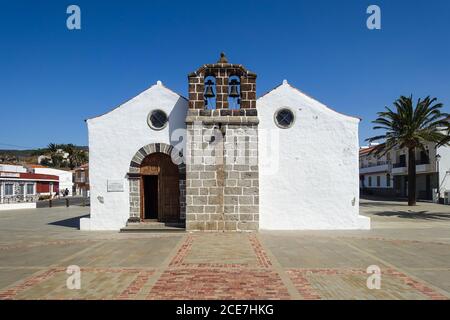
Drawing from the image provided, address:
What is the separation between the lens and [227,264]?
305 inches

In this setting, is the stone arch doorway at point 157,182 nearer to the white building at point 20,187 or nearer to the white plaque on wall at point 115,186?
the white plaque on wall at point 115,186

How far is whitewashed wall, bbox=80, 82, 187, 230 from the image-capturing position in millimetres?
13242

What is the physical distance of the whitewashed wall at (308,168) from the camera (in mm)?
13289

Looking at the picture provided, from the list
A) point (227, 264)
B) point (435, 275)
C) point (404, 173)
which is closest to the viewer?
point (435, 275)

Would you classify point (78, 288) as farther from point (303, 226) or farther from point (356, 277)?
point (303, 226)

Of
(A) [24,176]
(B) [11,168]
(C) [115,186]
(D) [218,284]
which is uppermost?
(B) [11,168]

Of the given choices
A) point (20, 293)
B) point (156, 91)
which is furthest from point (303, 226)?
Result: point (20, 293)

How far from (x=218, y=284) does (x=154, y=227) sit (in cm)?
695

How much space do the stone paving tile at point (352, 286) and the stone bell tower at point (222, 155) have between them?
17.6 ft

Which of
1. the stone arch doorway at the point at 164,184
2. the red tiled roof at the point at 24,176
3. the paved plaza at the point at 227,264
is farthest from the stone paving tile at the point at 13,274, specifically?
the red tiled roof at the point at 24,176

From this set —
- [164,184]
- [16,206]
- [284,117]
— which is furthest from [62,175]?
[284,117]

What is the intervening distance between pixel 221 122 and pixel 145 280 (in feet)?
23.7

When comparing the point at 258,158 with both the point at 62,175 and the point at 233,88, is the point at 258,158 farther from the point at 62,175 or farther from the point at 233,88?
the point at 62,175
